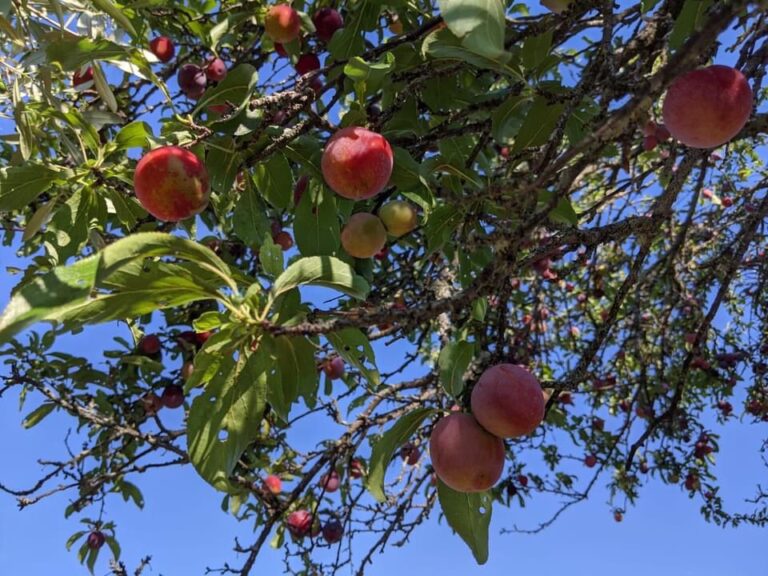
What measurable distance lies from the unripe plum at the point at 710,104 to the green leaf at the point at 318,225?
0.97 m

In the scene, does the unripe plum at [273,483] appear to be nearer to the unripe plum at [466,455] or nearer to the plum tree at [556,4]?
the unripe plum at [466,455]

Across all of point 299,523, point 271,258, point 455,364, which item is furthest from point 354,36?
point 299,523

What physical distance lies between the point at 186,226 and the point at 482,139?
1106 millimetres

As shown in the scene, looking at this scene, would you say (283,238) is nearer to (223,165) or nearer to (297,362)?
(223,165)

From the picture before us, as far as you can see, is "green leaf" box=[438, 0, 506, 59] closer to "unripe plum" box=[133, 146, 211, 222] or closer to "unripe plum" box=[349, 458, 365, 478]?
"unripe plum" box=[133, 146, 211, 222]

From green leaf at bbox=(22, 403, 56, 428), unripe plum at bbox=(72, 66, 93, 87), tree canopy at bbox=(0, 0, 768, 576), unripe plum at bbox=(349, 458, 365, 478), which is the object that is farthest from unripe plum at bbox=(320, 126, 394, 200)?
unripe plum at bbox=(349, 458, 365, 478)

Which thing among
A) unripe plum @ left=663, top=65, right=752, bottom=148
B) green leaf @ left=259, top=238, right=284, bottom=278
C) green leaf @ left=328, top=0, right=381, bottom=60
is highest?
green leaf @ left=328, top=0, right=381, bottom=60

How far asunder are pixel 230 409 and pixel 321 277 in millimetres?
388

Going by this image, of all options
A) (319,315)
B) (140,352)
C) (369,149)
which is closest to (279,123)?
(369,149)

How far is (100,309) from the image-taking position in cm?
127

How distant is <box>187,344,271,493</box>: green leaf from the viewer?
1.45 m

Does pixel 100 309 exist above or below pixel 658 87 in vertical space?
above

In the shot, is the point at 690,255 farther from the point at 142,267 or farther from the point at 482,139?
the point at 142,267

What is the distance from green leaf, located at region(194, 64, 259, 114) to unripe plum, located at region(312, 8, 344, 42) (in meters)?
1.08
